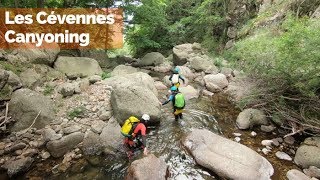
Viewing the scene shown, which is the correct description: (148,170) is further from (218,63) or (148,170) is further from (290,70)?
(218,63)

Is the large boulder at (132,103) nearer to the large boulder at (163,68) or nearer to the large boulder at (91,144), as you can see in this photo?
the large boulder at (91,144)

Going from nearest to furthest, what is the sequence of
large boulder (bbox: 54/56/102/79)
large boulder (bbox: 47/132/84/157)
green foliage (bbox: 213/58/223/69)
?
large boulder (bbox: 47/132/84/157)
large boulder (bbox: 54/56/102/79)
green foliage (bbox: 213/58/223/69)

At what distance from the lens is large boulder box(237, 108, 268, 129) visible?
8617 millimetres

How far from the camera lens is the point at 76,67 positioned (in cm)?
1152

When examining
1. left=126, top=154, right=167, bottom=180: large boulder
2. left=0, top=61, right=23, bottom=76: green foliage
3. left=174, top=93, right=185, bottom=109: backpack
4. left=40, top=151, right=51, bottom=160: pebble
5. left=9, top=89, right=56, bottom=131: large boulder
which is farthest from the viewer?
left=0, top=61, right=23, bottom=76: green foliage

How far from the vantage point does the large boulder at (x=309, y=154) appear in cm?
636

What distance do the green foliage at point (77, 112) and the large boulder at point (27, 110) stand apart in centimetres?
55

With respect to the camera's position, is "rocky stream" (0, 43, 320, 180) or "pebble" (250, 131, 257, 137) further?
"pebble" (250, 131, 257, 137)

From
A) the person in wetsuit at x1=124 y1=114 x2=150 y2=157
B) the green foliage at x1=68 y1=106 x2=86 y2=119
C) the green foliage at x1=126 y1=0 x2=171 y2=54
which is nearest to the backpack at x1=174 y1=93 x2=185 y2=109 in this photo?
the person in wetsuit at x1=124 y1=114 x2=150 y2=157

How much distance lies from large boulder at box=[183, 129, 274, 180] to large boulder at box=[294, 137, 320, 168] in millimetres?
969

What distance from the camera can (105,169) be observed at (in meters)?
6.50

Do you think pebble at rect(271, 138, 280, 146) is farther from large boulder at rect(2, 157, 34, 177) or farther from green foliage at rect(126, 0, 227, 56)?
green foliage at rect(126, 0, 227, 56)

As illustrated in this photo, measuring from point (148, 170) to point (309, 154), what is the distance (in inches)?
181

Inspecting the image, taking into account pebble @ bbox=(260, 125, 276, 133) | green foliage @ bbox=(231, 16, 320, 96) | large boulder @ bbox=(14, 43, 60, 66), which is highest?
green foliage @ bbox=(231, 16, 320, 96)
